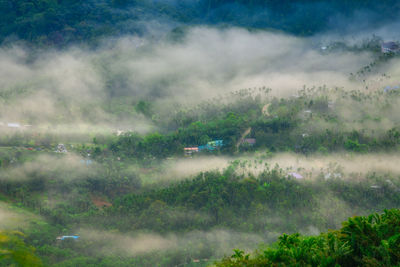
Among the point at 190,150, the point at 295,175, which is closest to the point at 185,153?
the point at 190,150

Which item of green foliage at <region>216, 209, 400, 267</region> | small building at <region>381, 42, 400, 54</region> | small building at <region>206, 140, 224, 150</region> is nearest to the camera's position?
green foliage at <region>216, 209, 400, 267</region>

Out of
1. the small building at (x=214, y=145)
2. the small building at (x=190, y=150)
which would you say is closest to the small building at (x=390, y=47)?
the small building at (x=214, y=145)

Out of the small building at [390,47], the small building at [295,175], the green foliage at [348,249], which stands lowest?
the small building at [295,175]

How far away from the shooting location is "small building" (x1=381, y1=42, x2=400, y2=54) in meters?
93.1

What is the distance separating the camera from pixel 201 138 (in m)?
78.9

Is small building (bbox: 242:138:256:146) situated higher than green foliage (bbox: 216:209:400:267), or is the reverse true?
small building (bbox: 242:138:256:146)

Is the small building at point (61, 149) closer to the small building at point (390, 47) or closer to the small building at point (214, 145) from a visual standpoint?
the small building at point (214, 145)

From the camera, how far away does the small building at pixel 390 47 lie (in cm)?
9306

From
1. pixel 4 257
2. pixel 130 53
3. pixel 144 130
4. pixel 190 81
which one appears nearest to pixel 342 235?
pixel 4 257

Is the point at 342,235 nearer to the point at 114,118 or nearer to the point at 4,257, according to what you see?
the point at 4,257

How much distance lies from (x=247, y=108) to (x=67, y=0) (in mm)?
81239

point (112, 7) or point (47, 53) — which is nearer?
point (47, 53)

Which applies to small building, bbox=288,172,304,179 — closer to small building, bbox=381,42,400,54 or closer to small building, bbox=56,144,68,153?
small building, bbox=56,144,68,153

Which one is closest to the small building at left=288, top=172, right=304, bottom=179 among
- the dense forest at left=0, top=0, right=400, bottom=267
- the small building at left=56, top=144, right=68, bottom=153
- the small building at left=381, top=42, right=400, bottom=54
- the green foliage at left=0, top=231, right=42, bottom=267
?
the dense forest at left=0, top=0, right=400, bottom=267
